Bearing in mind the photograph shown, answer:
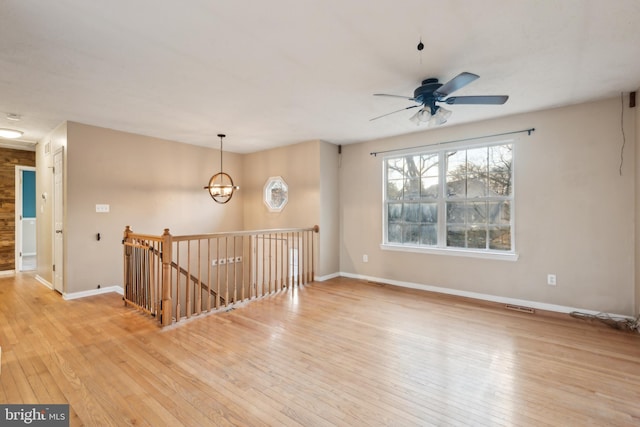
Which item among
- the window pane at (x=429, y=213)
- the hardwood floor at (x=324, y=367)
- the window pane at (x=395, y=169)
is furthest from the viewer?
the window pane at (x=395, y=169)

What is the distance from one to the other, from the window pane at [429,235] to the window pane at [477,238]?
0.49 meters

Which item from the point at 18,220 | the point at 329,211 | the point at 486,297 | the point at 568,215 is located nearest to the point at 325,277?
the point at 329,211

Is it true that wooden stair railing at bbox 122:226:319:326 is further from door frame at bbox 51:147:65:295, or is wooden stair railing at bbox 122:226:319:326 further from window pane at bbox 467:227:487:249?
window pane at bbox 467:227:487:249

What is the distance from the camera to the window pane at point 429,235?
4848 millimetres

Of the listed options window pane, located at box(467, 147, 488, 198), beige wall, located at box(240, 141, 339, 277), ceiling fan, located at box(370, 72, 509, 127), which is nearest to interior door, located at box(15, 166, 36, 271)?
beige wall, located at box(240, 141, 339, 277)

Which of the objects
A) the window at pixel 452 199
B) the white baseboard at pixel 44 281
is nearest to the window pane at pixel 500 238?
the window at pixel 452 199

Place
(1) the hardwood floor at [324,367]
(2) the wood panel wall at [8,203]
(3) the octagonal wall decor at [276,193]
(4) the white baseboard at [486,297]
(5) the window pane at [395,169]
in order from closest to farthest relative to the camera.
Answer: (1) the hardwood floor at [324,367], (4) the white baseboard at [486,297], (5) the window pane at [395,169], (2) the wood panel wall at [8,203], (3) the octagonal wall decor at [276,193]

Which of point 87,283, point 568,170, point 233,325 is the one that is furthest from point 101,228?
point 568,170

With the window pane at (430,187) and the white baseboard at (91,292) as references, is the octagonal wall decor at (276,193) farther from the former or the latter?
the white baseboard at (91,292)

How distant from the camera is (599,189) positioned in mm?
3553

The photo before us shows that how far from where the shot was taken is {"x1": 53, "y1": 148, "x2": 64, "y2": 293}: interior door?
450cm

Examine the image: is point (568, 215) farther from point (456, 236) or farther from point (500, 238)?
point (456, 236)

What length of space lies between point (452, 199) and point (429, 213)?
16.9 inches

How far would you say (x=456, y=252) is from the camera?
454 cm
